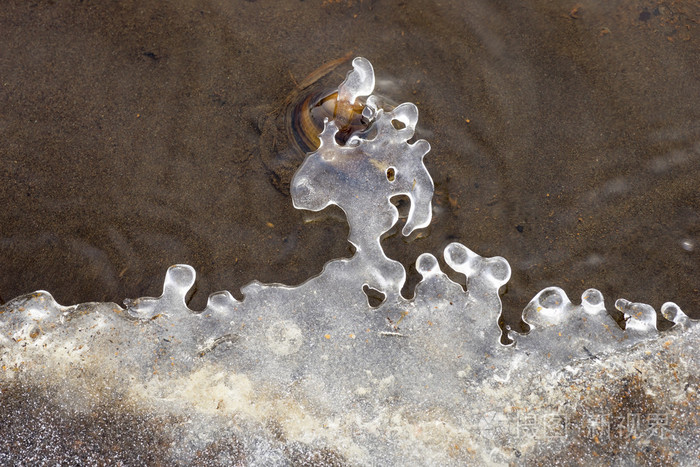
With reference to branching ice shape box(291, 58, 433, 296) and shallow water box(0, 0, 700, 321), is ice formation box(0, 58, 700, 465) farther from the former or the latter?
shallow water box(0, 0, 700, 321)

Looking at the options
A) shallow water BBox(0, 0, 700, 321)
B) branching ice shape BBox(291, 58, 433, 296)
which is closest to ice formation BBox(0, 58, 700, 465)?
branching ice shape BBox(291, 58, 433, 296)

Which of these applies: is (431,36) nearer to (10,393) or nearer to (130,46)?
(130,46)

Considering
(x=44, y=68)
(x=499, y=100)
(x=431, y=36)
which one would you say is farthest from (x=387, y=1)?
(x=44, y=68)

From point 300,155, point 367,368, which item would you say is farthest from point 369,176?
point 367,368

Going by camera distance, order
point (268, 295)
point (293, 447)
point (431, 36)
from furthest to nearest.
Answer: point (431, 36)
point (268, 295)
point (293, 447)

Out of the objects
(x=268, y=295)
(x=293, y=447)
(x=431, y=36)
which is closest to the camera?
(x=293, y=447)

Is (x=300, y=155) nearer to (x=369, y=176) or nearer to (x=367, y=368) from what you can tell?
(x=369, y=176)
